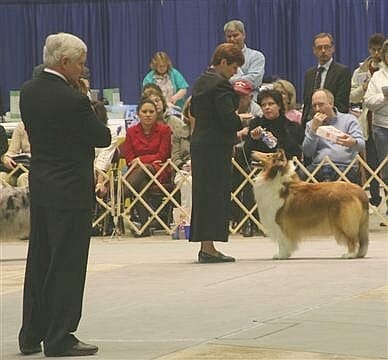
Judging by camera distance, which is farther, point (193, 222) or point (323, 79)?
point (323, 79)

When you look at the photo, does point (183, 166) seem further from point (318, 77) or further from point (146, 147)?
point (318, 77)

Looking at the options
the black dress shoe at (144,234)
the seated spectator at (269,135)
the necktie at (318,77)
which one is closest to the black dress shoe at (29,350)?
the seated spectator at (269,135)

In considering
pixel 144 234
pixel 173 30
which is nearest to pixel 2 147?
pixel 144 234

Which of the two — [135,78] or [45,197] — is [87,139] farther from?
[135,78]

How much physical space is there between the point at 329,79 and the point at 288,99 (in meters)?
0.43

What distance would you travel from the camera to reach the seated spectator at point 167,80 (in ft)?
38.2

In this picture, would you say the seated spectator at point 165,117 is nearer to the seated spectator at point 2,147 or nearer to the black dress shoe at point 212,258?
the seated spectator at point 2,147

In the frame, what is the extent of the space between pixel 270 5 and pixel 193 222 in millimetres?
7363

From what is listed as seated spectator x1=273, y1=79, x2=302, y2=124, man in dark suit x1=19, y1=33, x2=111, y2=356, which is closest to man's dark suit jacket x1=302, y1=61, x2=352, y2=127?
seated spectator x1=273, y1=79, x2=302, y2=124

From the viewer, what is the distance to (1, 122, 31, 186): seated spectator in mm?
9961

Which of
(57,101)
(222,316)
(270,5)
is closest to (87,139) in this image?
(57,101)

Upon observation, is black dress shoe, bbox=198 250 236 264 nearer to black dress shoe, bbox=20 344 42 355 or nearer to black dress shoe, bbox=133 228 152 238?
black dress shoe, bbox=133 228 152 238

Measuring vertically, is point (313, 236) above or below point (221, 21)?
below

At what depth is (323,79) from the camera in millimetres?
10102
